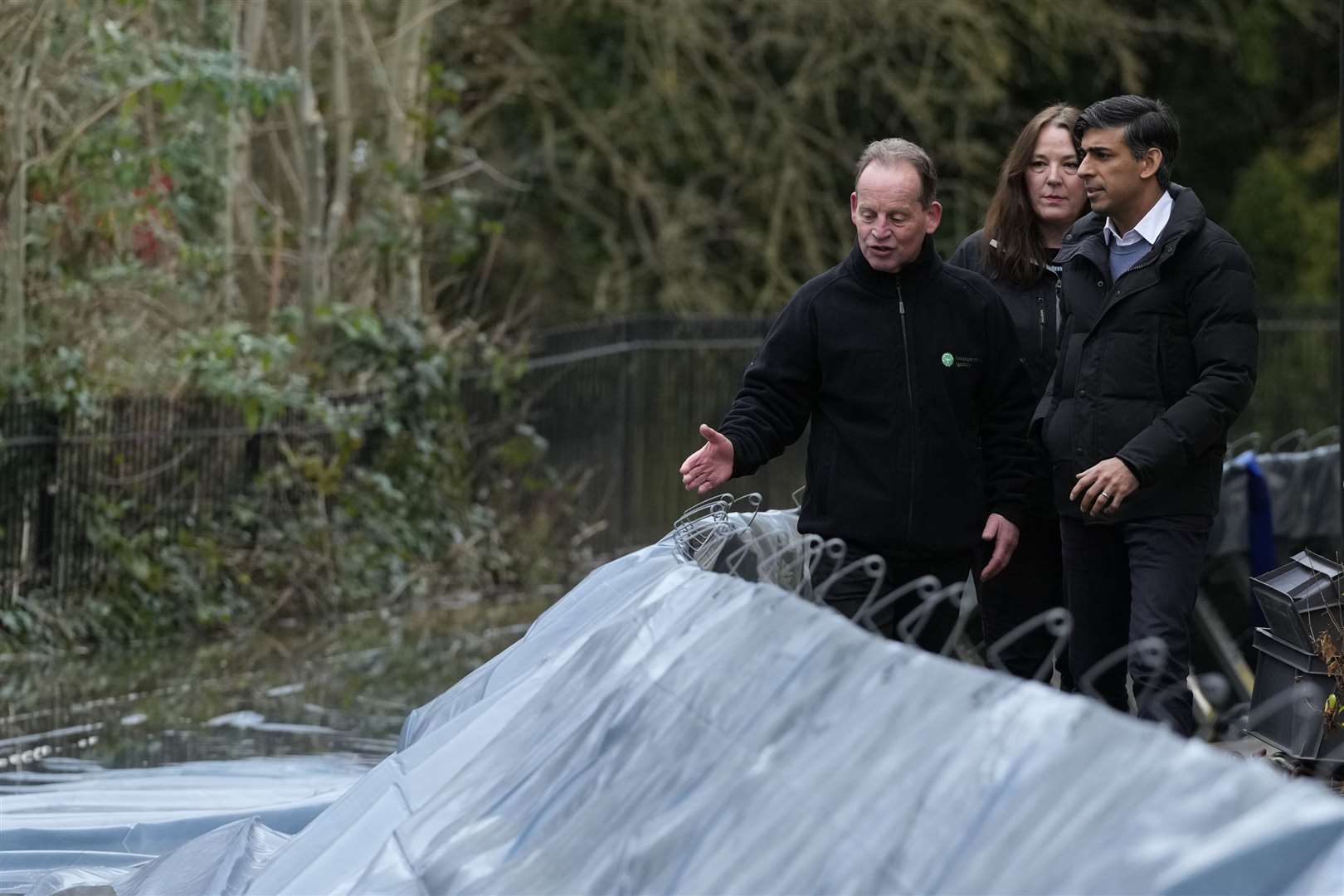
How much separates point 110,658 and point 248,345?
1868 mm

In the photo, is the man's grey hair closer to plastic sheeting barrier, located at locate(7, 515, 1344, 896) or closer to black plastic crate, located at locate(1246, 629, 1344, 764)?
plastic sheeting barrier, located at locate(7, 515, 1344, 896)

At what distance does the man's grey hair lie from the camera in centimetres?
493

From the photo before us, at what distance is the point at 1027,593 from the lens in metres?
5.70

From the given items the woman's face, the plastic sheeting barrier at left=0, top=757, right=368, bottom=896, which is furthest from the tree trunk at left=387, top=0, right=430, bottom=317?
the woman's face

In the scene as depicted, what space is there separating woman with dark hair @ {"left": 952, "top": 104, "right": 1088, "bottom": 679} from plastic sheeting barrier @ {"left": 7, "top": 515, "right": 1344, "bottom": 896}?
1.32 metres

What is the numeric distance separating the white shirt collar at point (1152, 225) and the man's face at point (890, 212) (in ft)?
1.73

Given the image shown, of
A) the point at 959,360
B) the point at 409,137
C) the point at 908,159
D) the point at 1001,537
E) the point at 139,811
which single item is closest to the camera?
the point at 908,159

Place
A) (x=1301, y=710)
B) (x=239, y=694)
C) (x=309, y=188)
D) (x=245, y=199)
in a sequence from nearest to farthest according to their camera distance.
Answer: (x=1301, y=710), (x=239, y=694), (x=309, y=188), (x=245, y=199)

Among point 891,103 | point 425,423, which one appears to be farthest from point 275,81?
point 891,103

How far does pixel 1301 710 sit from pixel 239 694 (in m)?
4.87

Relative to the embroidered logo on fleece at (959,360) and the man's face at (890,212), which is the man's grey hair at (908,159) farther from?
the embroidered logo on fleece at (959,360)

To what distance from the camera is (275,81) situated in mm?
10359

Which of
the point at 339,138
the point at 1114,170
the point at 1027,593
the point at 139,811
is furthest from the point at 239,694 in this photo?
the point at 339,138

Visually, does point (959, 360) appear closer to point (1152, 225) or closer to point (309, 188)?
point (1152, 225)
